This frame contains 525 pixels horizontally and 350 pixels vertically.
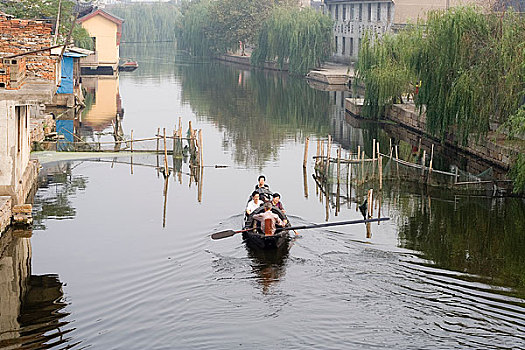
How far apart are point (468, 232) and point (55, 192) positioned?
35.8 ft

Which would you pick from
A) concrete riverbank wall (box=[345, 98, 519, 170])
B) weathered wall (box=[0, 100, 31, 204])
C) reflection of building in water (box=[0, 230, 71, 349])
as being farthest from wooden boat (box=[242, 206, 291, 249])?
concrete riverbank wall (box=[345, 98, 519, 170])

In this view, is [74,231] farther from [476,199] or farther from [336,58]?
[336,58]

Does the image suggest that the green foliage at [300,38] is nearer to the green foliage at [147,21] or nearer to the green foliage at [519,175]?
the green foliage at [519,175]

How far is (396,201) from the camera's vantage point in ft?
73.8

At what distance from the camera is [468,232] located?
19.8 m

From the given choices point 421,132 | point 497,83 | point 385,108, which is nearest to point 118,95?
point 385,108

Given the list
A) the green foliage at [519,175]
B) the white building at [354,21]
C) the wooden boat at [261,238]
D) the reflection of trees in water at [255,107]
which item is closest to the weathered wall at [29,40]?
the wooden boat at [261,238]

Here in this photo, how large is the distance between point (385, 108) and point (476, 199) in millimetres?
16687

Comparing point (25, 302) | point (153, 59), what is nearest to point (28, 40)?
point (25, 302)

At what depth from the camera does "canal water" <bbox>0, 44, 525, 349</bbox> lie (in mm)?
12773

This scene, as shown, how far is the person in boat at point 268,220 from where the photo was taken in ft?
57.0

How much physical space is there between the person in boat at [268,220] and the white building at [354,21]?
44.1m

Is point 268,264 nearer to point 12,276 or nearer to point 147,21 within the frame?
point 12,276

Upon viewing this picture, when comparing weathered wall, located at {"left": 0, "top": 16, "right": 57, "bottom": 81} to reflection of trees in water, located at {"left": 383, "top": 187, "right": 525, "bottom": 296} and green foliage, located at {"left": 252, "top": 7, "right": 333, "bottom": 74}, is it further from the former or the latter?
green foliage, located at {"left": 252, "top": 7, "right": 333, "bottom": 74}
